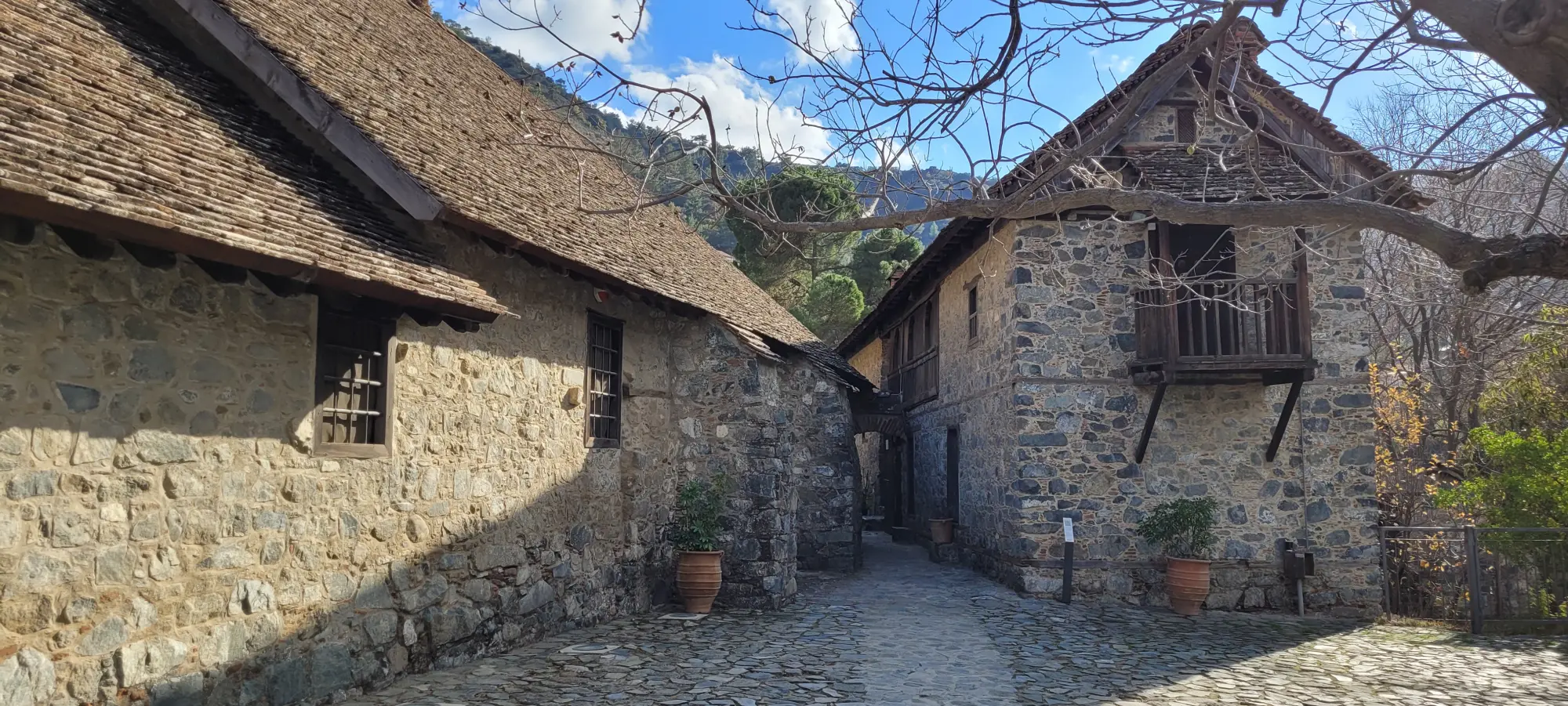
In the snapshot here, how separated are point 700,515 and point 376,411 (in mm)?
4436

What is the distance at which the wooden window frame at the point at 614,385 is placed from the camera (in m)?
9.19

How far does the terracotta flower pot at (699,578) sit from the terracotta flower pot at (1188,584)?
5.35m

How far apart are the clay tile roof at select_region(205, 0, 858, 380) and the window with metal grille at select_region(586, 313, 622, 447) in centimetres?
74

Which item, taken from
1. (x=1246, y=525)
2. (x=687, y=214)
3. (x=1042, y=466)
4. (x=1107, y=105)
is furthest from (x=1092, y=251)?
(x=687, y=214)

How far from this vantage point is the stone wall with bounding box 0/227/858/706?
4.45 meters

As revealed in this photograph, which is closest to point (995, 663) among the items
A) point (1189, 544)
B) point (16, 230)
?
point (1189, 544)

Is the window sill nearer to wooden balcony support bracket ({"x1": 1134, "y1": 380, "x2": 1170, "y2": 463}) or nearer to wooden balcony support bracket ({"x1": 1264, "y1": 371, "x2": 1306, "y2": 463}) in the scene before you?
wooden balcony support bracket ({"x1": 1134, "y1": 380, "x2": 1170, "y2": 463})

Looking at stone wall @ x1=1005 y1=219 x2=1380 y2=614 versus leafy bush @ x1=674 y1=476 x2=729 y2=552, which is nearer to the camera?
leafy bush @ x1=674 y1=476 x2=729 y2=552

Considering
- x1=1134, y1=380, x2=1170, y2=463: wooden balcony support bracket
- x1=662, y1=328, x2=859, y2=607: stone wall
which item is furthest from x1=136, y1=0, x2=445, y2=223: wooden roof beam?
x1=1134, y1=380, x2=1170, y2=463: wooden balcony support bracket

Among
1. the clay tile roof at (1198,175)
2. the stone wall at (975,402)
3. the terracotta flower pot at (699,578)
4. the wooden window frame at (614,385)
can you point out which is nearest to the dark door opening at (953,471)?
the stone wall at (975,402)

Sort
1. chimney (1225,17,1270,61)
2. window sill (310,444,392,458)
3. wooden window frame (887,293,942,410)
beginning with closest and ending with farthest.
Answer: window sill (310,444,392,458)
chimney (1225,17,1270,61)
wooden window frame (887,293,942,410)

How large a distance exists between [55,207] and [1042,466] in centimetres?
1006

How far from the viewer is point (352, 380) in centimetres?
628

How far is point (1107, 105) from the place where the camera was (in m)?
11.2
